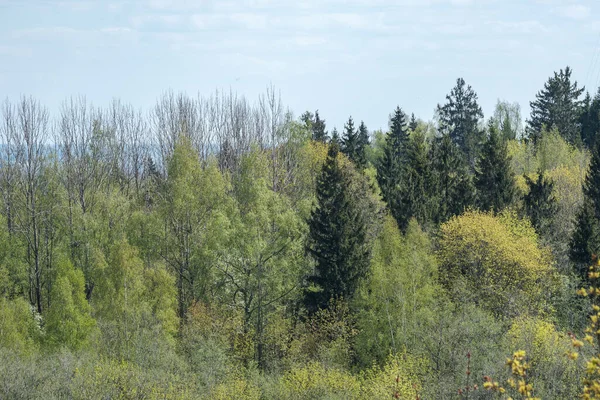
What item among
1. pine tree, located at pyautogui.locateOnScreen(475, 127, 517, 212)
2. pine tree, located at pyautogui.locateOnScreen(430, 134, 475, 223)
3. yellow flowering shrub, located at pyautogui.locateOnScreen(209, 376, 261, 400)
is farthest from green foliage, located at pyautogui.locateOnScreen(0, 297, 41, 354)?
pine tree, located at pyautogui.locateOnScreen(475, 127, 517, 212)

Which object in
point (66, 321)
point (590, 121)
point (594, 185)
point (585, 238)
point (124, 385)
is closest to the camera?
point (124, 385)

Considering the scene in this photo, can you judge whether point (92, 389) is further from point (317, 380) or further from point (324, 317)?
point (324, 317)

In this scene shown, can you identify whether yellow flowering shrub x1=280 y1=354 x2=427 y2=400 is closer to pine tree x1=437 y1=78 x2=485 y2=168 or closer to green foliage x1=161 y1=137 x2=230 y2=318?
green foliage x1=161 y1=137 x2=230 y2=318

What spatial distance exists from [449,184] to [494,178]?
362 centimetres

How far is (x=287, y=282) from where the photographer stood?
39094 mm

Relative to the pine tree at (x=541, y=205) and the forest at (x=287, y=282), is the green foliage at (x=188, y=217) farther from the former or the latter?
the pine tree at (x=541, y=205)

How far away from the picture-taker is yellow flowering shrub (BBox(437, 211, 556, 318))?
3712 centimetres

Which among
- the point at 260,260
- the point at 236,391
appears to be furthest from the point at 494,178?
the point at 236,391

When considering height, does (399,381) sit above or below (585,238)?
below

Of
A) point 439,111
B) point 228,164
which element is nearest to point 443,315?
point 228,164

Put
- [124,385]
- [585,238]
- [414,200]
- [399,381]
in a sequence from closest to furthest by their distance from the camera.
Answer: [399,381]
[124,385]
[585,238]
[414,200]

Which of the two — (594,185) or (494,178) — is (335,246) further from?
(594,185)

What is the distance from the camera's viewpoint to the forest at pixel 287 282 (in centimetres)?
2817

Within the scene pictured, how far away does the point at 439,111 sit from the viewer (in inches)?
3580
